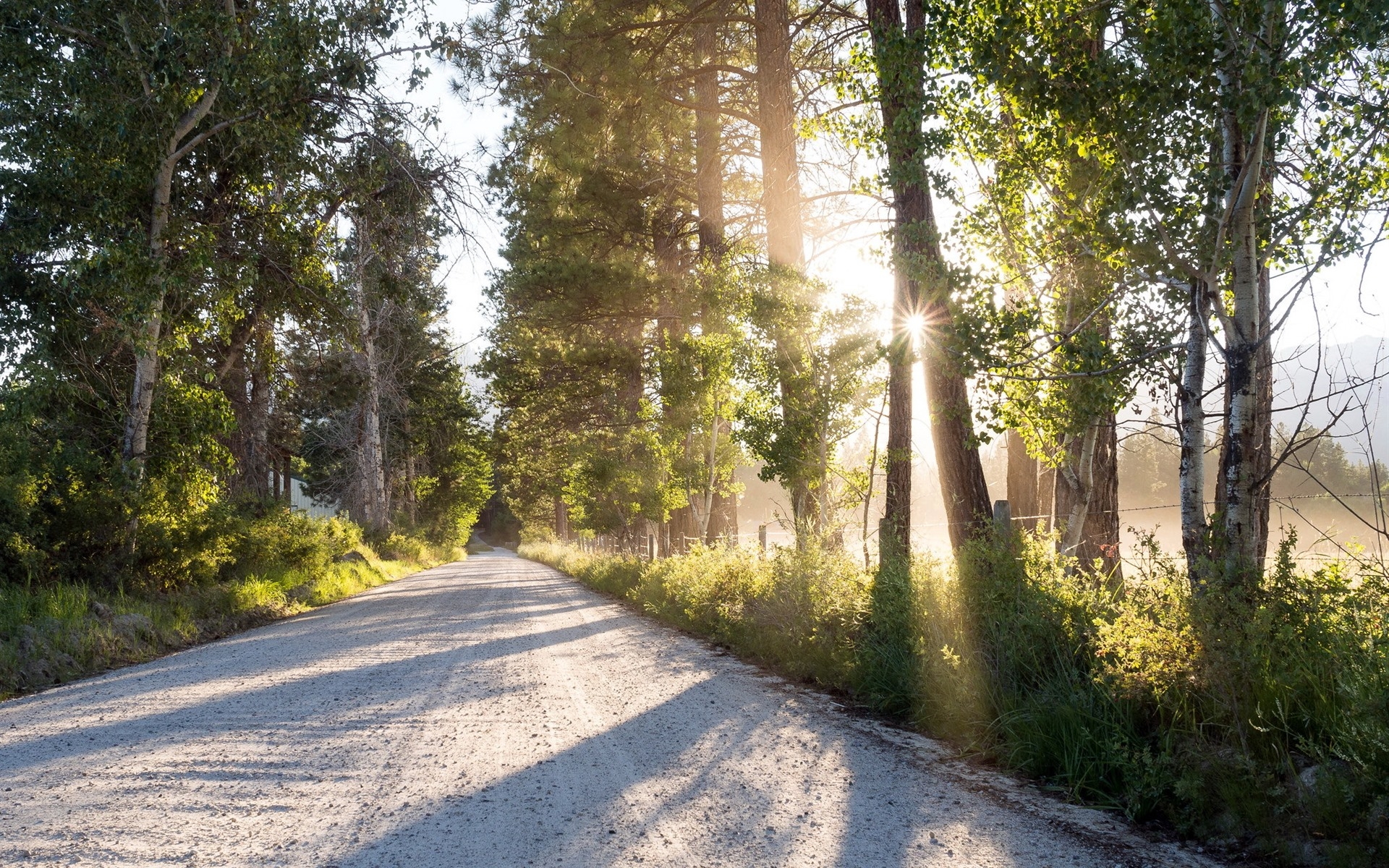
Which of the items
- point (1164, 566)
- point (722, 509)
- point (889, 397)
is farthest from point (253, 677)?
point (722, 509)

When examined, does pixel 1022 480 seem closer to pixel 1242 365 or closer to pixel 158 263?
pixel 1242 365

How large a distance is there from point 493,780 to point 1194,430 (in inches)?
194

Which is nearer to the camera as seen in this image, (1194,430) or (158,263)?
(1194,430)

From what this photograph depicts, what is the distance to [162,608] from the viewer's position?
36.5 ft

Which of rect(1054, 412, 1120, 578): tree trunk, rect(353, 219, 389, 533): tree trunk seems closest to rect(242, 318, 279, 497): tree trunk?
rect(353, 219, 389, 533): tree trunk

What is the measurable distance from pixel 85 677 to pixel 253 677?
1.82 meters

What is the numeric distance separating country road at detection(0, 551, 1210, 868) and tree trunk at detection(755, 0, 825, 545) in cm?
563

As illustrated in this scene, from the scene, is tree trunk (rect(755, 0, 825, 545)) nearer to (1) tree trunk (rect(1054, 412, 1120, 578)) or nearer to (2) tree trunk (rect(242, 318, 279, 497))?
(1) tree trunk (rect(1054, 412, 1120, 578))

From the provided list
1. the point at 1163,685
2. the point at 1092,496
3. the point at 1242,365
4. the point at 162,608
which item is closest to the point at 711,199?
the point at 1092,496

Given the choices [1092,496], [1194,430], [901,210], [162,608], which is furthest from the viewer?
[162,608]

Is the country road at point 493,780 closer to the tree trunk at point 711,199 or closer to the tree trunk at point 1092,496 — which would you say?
the tree trunk at point 1092,496

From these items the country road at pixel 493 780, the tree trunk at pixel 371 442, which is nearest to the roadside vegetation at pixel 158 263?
the country road at pixel 493 780

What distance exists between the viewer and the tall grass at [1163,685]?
Result: 3.54 meters

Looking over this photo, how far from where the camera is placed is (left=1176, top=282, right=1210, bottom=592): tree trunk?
577cm
